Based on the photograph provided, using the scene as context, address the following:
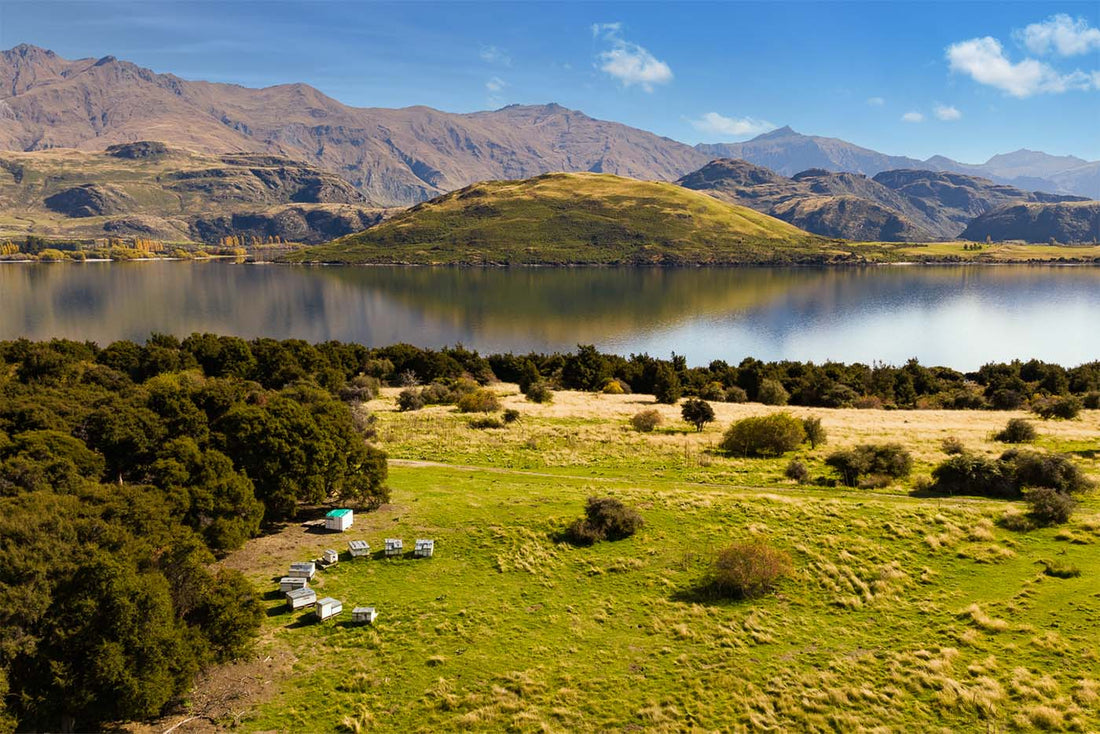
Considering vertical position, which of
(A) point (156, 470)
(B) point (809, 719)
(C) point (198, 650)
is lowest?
(B) point (809, 719)

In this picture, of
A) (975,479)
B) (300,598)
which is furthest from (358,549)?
(975,479)

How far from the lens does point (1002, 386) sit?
2987 inches

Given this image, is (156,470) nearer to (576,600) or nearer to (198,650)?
(198,650)

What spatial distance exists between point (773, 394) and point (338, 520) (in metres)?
57.3

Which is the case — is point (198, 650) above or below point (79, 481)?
below

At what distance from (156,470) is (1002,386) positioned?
8667cm

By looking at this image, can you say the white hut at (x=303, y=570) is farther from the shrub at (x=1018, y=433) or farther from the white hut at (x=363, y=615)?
the shrub at (x=1018, y=433)

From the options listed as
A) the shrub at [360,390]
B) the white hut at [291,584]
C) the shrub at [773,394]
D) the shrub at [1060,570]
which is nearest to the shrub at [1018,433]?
the shrub at [773,394]

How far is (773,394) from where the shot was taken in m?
74.6

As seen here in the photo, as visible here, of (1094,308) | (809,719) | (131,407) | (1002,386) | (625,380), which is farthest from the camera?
(1094,308)

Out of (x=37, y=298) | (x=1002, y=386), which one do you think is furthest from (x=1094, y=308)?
(x=37, y=298)

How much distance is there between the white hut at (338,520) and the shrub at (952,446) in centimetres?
4152

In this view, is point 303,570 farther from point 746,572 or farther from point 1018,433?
point 1018,433


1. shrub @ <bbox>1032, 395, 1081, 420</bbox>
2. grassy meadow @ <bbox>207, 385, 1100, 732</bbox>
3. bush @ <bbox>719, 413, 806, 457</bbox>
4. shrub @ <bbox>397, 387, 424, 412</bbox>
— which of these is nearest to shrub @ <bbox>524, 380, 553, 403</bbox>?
shrub @ <bbox>397, 387, 424, 412</bbox>
